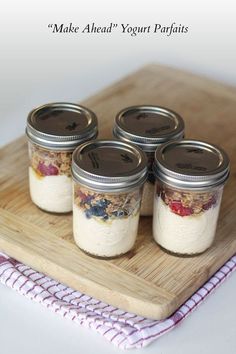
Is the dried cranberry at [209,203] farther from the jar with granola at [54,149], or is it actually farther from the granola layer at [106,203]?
the jar with granola at [54,149]

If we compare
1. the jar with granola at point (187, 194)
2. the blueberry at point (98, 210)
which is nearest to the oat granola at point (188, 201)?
the jar with granola at point (187, 194)

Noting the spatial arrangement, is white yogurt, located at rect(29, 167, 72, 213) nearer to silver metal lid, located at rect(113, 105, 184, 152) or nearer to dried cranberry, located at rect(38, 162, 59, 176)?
dried cranberry, located at rect(38, 162, 59, 176)

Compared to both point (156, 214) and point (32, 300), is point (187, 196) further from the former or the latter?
point (32, 300)

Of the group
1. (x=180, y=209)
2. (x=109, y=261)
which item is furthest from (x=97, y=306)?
(x=180, y=209)

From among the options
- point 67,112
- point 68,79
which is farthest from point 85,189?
point 68,79

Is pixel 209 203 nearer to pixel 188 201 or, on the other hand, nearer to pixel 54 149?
pixel 188 201

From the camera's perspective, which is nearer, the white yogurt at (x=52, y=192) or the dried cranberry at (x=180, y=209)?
the dried cranberry at (x=180, y=209)
